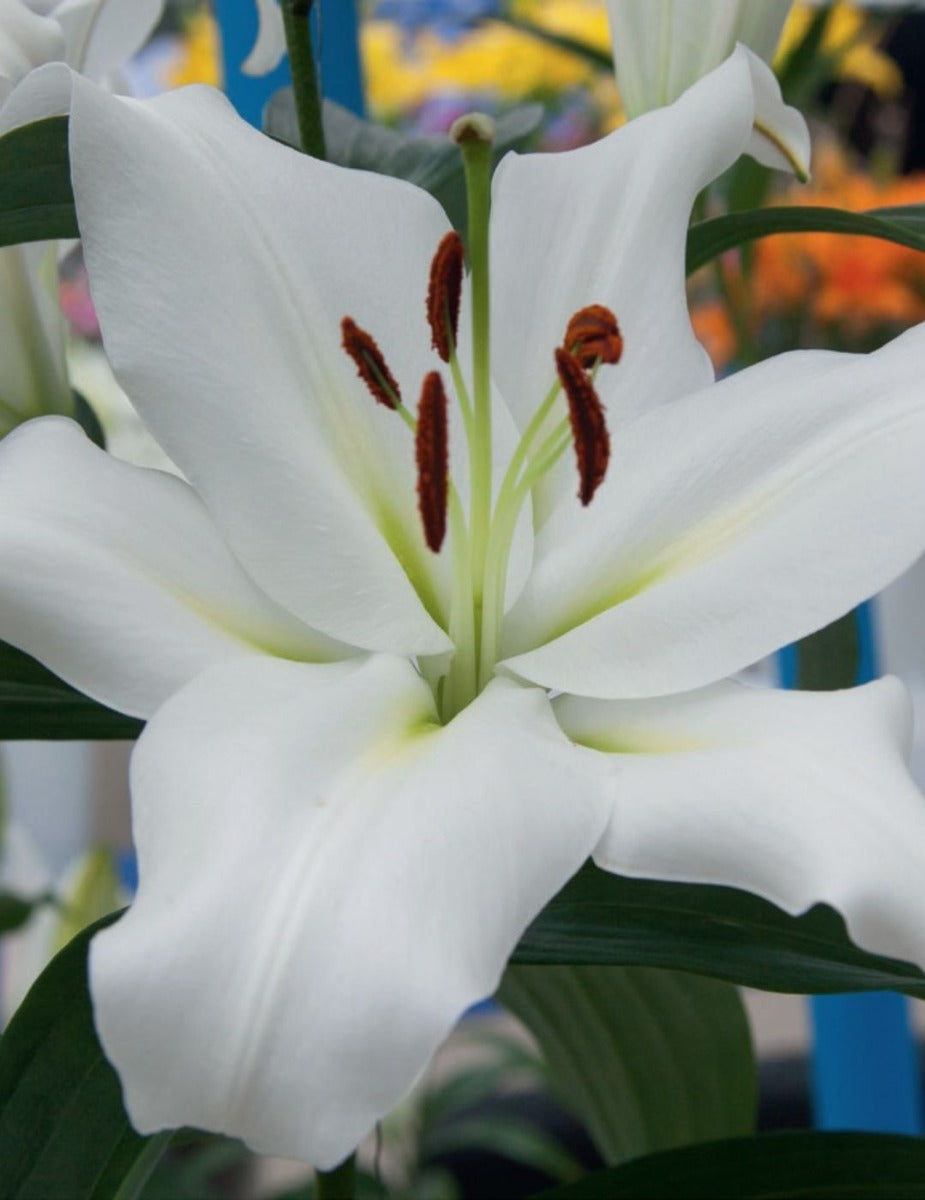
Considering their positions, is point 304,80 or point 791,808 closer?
point 791,808

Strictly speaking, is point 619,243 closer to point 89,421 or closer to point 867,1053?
point 89,421

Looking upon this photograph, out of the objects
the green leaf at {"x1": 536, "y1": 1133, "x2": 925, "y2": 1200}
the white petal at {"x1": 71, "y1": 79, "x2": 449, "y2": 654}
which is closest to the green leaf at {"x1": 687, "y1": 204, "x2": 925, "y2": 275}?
the white petal at {"x1": 71, "y1": 79, "x2": 449, "y2": 654}

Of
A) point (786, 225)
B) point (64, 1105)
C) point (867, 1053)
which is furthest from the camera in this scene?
point (867, 1053)

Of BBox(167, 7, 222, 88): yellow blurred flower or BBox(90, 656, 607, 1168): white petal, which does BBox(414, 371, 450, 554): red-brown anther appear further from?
BBox(167, 7, 222, 88): yellow blurred flower

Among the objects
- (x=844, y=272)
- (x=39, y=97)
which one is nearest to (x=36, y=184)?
(x=39, y=97)

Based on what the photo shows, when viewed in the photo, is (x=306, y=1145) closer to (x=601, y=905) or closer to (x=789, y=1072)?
(x=601, y=905)

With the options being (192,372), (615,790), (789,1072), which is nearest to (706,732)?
(615,790)

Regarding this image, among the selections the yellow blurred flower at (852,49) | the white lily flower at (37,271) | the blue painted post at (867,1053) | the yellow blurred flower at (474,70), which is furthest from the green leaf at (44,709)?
the yellow blurred flower at (474,70)
